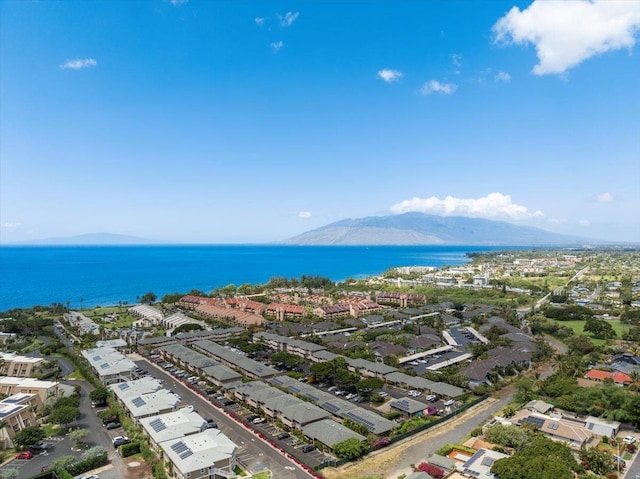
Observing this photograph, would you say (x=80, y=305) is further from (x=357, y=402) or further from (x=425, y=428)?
(x=425, y=428)

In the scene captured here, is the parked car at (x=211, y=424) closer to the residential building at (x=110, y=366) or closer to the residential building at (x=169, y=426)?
the residential building at (x=169, y=426)

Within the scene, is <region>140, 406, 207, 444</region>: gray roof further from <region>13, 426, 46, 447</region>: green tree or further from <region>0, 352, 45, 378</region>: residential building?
<region>0, 352, 45, 378</region>: residential building

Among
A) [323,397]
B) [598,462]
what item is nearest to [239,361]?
[323,397]

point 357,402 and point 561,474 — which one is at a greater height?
point 561,474

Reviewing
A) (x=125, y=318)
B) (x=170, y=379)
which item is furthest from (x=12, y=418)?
(x=125, y=318)

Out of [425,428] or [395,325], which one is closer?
[425,428]

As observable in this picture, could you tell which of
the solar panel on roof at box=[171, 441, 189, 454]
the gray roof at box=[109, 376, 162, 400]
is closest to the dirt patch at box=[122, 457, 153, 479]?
the solar panel on roof at box=[171, 441, 189, 454]

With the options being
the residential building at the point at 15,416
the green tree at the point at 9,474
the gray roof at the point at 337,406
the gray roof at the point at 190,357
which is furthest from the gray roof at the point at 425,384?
the residential building at the point at 15,416

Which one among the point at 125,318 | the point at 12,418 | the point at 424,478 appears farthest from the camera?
the point at 125,318
